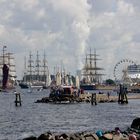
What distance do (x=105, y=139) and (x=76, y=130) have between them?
19472 mm

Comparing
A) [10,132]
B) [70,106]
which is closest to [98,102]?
[70,106]

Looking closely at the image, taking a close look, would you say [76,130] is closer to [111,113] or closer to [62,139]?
[62,139]

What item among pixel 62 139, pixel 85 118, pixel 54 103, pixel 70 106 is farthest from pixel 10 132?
pixel 54 103

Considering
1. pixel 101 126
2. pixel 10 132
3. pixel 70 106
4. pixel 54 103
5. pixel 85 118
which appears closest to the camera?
pixel 10 132

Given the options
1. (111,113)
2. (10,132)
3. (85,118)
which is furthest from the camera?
(111,113)

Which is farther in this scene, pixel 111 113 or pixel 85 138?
pixel 111 113

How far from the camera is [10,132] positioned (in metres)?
67.2

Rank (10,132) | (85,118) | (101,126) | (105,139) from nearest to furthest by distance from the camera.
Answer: (105,139), (10,132), (101,126), (85,118)

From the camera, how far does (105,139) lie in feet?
161

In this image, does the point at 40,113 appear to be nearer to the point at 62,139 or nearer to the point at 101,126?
the point at 101,126

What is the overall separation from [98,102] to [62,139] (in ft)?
279

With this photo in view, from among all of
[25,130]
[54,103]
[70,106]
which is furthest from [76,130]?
[54,103]

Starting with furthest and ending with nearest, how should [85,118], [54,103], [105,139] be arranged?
[54,103] < [85,118] < [105,139]

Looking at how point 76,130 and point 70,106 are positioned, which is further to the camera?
point 70,106
